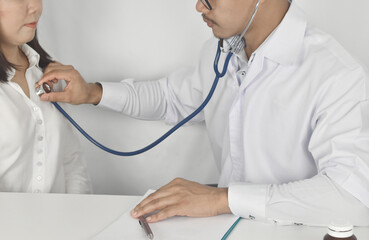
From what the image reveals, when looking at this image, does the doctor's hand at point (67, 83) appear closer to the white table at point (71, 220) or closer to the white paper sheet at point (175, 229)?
the white table at point (71, 220)

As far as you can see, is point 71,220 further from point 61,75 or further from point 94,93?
point 94,93

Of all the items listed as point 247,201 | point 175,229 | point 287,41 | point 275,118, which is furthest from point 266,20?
point 175,229

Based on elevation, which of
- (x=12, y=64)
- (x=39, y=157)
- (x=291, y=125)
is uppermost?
(x=12, y=64)

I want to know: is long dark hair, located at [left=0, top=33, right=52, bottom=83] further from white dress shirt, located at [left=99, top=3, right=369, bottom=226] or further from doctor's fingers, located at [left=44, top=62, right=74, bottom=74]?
white dress shirt, located at [left=99, top=3, right=369, bottom=226]

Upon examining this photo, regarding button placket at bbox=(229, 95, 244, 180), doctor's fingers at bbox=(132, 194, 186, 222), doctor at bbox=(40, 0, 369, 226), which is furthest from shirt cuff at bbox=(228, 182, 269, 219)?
button placket at bbox=(229, 95, 244, 180)

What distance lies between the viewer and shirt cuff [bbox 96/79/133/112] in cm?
210

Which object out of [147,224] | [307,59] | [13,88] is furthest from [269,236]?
[13,88]

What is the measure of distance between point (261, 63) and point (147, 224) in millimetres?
626

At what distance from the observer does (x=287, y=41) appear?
1.72m

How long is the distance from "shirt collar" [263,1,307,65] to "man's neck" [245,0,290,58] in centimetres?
5

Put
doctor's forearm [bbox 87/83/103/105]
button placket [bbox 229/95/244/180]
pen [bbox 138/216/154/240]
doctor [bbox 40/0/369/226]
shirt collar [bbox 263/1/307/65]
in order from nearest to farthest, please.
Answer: pen [bbox 138/216/154/240]
doctor [bbox 40/0/369/226]
shirt collar [bbox 263/1/307/65]
button placket [bbox 229/95/244/180]
doctor's forearm [bbox 87/83/103/105]

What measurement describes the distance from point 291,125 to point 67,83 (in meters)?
0.72

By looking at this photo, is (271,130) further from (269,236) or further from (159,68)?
(159,68)

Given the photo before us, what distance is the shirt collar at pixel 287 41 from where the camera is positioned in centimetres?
171
